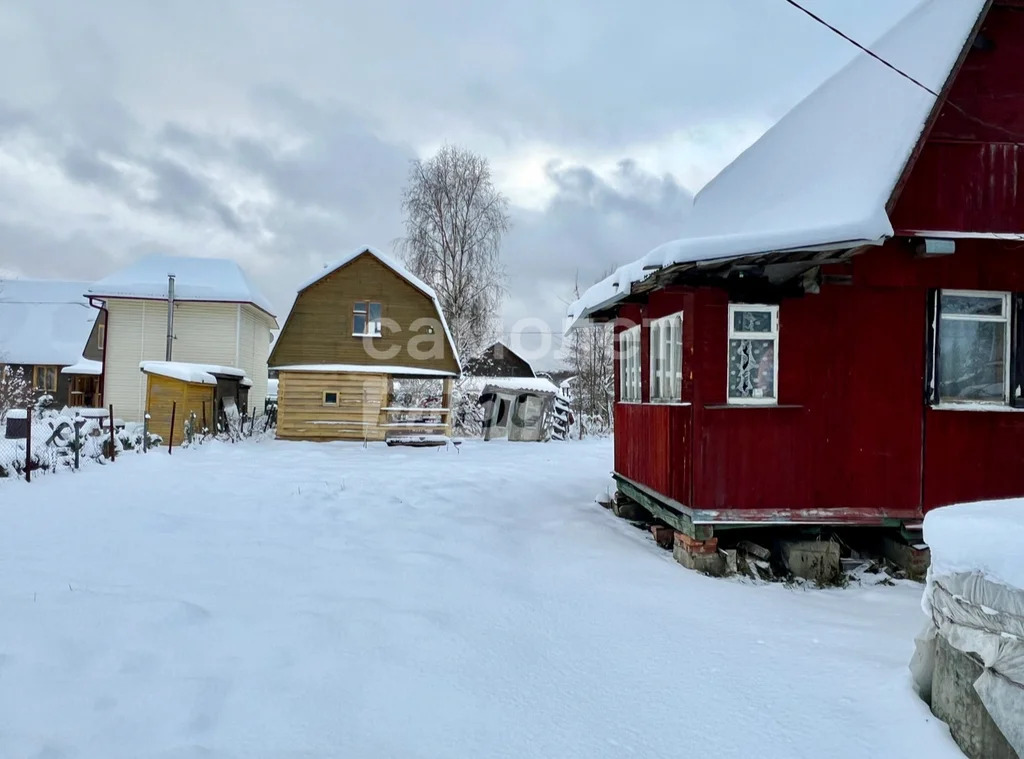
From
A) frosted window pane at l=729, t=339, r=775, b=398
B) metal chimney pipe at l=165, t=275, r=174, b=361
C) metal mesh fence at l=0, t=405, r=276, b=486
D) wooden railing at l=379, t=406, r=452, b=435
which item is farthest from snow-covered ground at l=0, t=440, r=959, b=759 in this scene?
metal chimney pipe at l=165, t=275, r=174, b=361

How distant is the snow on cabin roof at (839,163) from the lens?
5.64 m

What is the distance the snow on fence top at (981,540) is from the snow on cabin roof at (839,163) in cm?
279

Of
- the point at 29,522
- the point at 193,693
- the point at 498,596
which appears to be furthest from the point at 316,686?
the point at 29,522

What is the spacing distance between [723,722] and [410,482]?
793cm

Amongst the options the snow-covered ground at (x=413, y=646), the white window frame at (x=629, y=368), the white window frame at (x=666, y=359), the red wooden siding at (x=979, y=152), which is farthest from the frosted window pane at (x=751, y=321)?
the snow-covered ground at (x=413, y=646)

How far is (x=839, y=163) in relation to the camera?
21.8 feet

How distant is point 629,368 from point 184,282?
69.4ft

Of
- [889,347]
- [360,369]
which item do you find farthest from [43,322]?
[889,347]

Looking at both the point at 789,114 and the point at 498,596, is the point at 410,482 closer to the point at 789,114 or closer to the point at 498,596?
the point at 498,596

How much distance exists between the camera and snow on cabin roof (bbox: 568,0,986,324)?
18.5ft

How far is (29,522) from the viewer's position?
6.93 metres

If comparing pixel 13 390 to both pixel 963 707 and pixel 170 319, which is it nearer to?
pixel 170 319

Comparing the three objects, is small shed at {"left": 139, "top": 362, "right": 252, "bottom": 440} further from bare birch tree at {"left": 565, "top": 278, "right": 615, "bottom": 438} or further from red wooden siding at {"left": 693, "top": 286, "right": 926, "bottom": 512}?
→ bare birch tree at {"left": 565, "top": 278, "right": 615, "bottom": 438}

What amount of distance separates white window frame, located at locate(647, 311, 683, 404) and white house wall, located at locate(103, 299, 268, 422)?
20.3m
